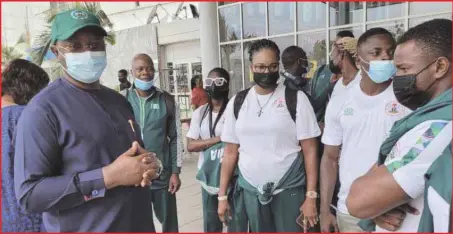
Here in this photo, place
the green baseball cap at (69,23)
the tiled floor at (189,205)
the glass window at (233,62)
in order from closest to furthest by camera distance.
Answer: the green baseball cap at (69,23), the tiled floor at (189,205), the glass window at (233,62)

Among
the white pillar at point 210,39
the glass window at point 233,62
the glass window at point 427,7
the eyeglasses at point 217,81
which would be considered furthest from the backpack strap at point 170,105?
the glass window at point 233,62

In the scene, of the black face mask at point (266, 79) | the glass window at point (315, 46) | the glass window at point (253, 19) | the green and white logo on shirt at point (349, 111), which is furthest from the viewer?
the glass window at point (253, 19)

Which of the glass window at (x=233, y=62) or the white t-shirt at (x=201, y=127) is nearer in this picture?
the white t-shirt at (x=201, y=127)

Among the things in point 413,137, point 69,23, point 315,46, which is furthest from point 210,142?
point 315,46

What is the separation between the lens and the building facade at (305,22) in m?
6.70

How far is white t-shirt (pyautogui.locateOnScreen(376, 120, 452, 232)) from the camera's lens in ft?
3.48

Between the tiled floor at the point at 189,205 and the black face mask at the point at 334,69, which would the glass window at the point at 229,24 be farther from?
the black face mask at the point at 334,69

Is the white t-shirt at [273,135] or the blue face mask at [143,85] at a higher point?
the blue face mask at [143,85]

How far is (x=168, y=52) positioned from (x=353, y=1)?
7.32m

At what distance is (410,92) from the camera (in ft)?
4.48

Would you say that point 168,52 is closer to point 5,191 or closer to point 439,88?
point 5,191

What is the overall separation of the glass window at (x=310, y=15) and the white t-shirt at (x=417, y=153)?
7.16 meters

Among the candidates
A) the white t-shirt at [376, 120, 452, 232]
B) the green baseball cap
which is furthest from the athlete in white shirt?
the white t-shirt at [376, 120, 452, 232]

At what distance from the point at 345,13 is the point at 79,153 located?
7.23m
